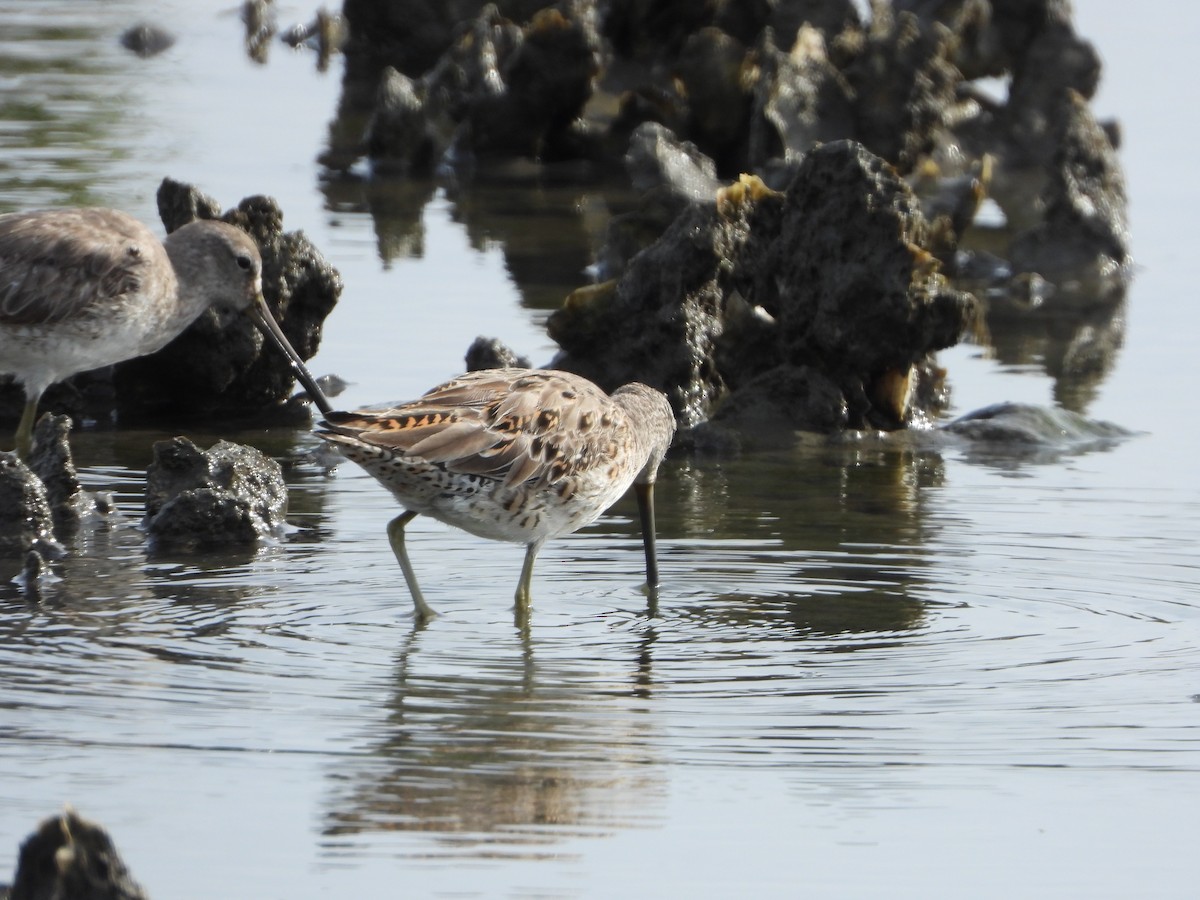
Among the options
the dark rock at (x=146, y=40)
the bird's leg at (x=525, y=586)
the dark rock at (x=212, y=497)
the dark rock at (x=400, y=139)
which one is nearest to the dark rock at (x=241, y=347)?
the dark rock at (x=212, y=497)

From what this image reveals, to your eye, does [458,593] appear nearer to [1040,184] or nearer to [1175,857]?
[1175,857]

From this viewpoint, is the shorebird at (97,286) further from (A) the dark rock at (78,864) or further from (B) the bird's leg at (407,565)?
(A) the dark rock at (78,864)

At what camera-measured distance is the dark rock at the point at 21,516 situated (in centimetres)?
866

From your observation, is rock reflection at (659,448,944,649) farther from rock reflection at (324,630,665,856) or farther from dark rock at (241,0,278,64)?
dark rock at (241,0,278,64)

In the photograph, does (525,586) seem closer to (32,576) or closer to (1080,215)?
(32,576)

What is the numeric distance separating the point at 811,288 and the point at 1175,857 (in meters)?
6.12

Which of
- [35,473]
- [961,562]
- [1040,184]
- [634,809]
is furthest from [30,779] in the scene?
[1040,184]

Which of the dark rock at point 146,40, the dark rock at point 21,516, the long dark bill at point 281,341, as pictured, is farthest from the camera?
the dark rock at point 146,40

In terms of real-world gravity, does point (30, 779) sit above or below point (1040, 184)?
below

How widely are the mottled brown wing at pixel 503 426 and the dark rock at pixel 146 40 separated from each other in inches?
669

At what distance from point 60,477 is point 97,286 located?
47.0 inches

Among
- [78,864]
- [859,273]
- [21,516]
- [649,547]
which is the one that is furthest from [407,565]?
[859,273]

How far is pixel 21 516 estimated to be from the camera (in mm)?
8719

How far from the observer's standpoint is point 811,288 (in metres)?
11.6
